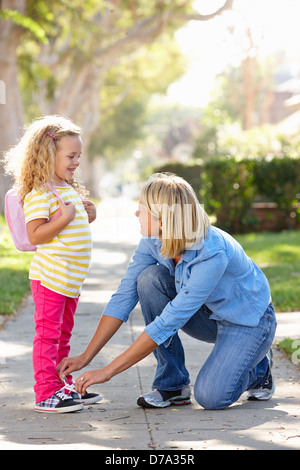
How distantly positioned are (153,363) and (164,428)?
155cm

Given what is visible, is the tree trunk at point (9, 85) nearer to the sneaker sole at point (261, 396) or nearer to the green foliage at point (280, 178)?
the green foliage at point (280, 178)

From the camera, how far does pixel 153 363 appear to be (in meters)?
5.20

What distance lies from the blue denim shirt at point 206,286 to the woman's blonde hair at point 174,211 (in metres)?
0.08

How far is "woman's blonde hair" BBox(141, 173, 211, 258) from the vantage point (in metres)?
3.77

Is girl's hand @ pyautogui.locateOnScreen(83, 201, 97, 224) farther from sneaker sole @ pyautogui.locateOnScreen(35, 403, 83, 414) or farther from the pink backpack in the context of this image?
sneaker sole @ pyautogui.locateOnScreen(35, 403, 83, 414)

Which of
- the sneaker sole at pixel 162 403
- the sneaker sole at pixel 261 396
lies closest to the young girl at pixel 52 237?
the sneaker sole at pixel 162 403

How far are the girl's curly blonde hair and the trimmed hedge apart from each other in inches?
445

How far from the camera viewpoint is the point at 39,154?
405cm

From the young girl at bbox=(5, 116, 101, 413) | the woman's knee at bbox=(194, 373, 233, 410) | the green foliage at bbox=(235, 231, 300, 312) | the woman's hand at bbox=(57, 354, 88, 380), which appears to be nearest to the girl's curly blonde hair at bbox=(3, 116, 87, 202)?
the young girl at bbox=(5, 116, 101, 413)

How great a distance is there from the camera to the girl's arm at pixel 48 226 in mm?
3936

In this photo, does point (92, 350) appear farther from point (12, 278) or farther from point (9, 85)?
point (9, 85)

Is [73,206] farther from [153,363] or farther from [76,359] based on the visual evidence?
[153,363]
